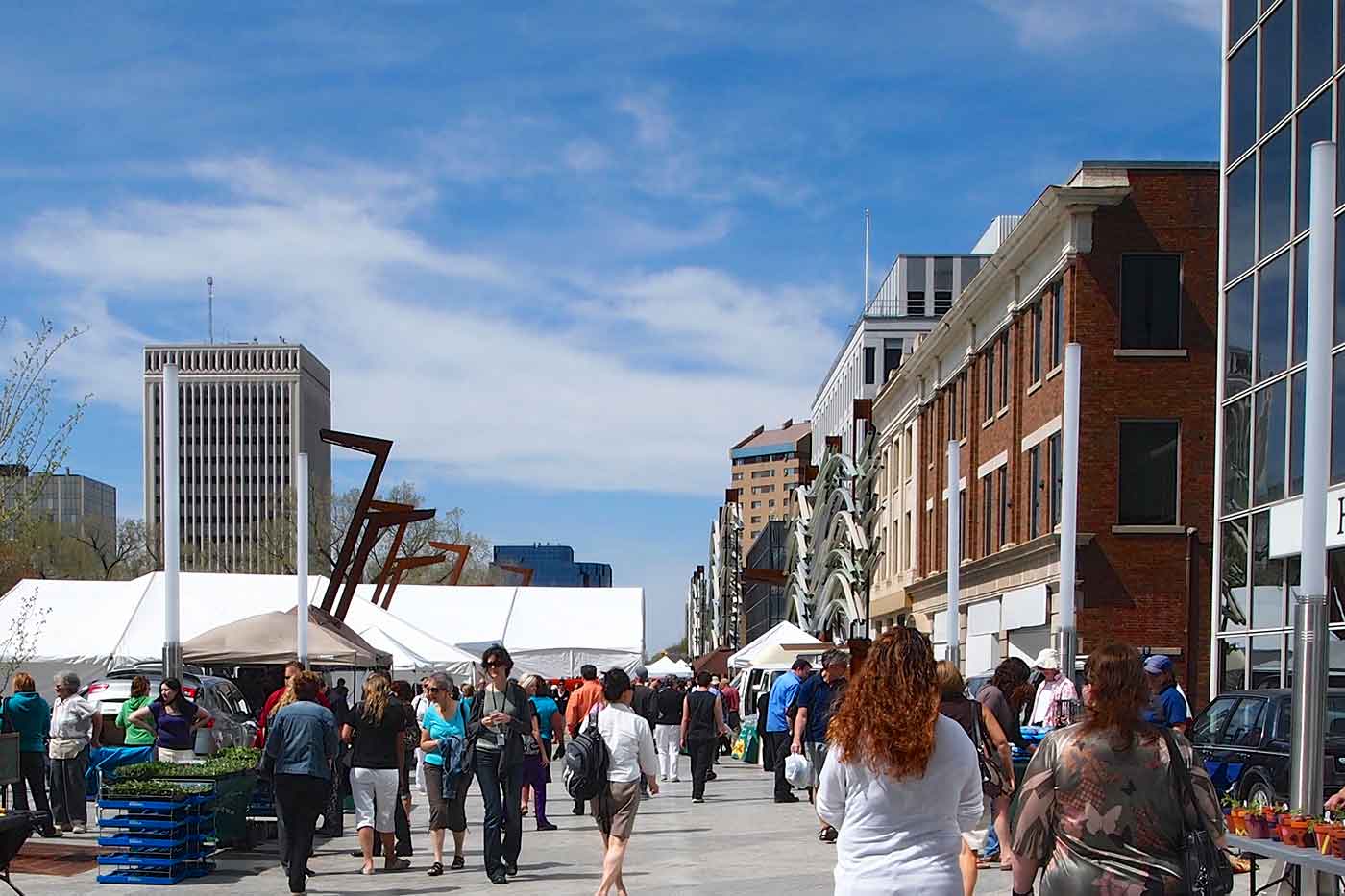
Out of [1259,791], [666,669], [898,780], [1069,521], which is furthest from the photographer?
[666,669]

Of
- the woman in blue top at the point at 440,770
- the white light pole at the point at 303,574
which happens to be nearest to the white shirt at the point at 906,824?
the woman in blue top at the point at 440,770

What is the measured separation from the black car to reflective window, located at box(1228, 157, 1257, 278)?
1184 centimetres

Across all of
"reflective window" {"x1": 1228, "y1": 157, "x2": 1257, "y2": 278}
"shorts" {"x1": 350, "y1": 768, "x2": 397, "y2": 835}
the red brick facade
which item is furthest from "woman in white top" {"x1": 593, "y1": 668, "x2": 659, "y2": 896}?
the red brick facade

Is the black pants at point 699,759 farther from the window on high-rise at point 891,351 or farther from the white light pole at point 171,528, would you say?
the window on high-rise at point 891,351

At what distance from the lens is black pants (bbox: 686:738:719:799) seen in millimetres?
23859

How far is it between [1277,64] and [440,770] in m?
19.0

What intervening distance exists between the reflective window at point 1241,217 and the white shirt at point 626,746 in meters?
19.4

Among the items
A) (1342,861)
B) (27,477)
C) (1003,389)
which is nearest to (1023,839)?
(1342,861)

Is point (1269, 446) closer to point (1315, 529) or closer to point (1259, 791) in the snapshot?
point (1259, 791)

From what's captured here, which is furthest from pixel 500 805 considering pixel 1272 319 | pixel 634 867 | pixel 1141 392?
Result: pixel 1141 392

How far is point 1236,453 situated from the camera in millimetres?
28297

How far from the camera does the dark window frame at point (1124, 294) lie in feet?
113

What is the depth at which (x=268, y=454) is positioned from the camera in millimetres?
144375

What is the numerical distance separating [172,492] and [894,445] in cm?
4729
